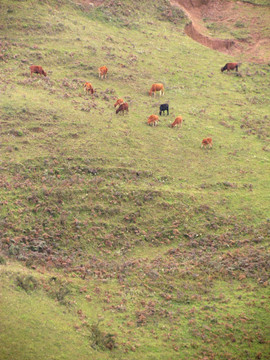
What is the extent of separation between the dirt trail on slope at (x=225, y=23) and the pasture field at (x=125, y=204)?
8.46 metres

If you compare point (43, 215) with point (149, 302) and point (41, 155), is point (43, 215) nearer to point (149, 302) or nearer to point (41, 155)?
point (41, 155)

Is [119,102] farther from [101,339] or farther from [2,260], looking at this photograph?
[101,339]

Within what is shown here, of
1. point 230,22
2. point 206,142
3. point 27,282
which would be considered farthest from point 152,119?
point 230,22

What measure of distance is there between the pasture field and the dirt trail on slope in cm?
846

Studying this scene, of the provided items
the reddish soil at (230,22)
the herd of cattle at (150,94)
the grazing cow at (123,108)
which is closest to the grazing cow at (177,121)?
the herd of cattle at (150,94)

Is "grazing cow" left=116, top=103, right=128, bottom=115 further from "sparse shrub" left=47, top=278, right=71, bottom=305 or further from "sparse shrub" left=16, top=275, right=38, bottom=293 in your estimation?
"sparse shrub" left=16, top=275, right=38, bottom=293

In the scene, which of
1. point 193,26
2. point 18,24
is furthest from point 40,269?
point 193,26

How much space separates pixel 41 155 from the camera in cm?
2494

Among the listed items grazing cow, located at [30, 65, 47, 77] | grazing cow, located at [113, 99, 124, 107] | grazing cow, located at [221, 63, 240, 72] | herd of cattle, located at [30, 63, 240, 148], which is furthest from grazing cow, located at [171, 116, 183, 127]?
grazing cow, located at [221, 63, 240, 72]

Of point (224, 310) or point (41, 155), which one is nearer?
point (224, 310)

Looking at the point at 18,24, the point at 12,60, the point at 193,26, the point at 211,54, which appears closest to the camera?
the point at 12,60

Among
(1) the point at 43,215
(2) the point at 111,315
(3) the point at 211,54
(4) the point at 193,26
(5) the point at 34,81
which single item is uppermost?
(4) the point at 193,26

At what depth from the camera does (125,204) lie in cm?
2288

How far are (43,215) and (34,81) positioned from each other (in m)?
15.1
